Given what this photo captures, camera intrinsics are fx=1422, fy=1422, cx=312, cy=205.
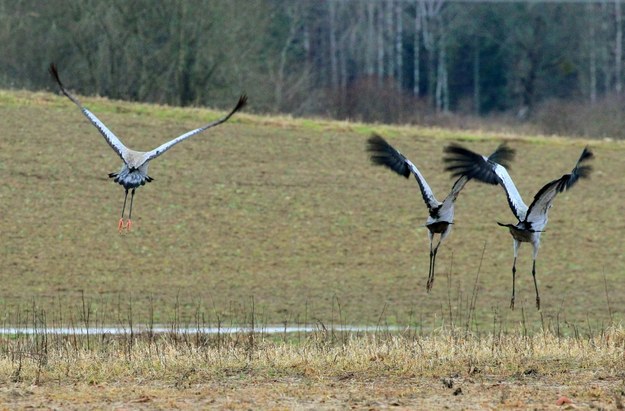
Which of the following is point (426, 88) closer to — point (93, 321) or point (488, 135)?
point (488, 135)

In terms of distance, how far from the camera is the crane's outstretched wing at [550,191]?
14.4 m

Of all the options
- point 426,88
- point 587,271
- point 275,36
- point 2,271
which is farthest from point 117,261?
point 426,88

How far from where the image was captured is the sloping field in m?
25.0

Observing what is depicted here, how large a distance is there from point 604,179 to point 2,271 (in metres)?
17.4

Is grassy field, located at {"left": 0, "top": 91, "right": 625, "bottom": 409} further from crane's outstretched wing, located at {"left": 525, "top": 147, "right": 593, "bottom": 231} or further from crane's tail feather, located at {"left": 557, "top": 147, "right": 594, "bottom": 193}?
crane's tail feather, located at {"left": 557, "top": 147, "right": 594, "bottom": 193}

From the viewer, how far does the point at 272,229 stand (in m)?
30.9

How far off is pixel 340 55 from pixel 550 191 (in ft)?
220

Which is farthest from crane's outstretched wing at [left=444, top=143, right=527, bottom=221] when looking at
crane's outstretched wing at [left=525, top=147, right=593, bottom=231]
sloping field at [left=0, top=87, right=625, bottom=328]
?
sloping field at [left=0, top=87, right=625, bottom=328]

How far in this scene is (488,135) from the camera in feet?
137

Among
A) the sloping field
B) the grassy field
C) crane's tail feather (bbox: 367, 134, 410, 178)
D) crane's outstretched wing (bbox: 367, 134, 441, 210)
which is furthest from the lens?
the sloping field

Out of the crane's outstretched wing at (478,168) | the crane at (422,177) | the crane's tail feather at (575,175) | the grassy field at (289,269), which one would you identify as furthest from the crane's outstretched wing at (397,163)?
the crane's tail feather at (575,175)

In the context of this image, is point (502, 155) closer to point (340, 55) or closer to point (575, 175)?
point (575, 175)

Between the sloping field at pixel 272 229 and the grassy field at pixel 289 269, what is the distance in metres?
0.08

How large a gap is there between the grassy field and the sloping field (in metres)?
0.08
